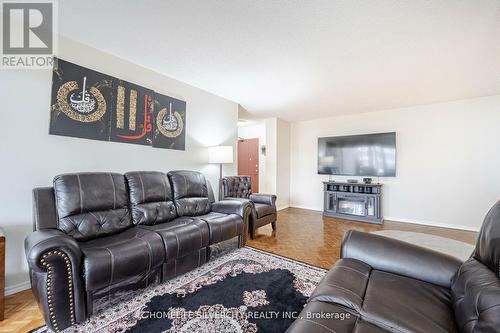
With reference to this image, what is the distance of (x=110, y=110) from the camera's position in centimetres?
252

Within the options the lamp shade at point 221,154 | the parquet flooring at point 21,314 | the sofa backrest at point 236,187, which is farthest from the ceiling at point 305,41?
the parquet flooring at point 21,314

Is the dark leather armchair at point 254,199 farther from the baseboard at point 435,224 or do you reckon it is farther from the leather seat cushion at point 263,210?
the baseboard at point 435,224

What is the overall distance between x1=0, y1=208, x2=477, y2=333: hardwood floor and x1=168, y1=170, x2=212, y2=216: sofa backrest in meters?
0.87

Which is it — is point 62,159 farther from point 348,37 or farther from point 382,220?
point 382,220

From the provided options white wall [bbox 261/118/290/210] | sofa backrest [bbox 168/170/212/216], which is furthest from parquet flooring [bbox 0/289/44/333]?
white wall [bbox 261/118/290/210]

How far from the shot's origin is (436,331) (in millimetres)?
843

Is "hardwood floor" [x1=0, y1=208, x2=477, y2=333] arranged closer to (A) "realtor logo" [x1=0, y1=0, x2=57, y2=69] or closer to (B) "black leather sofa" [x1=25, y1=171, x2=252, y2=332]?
(B) "black leather sofa" [x1=25, y1=171, x2=252, y2=332]

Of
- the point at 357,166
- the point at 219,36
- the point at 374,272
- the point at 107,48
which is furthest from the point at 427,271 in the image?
the point at 357,166

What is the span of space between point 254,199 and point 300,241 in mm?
1021

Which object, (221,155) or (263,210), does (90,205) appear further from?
(263,210)

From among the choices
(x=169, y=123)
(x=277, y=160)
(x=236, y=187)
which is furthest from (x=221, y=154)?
(x=277, y=160)

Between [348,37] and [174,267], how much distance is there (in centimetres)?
280

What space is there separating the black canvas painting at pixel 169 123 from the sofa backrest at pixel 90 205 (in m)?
0.95

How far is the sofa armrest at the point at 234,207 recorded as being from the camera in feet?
9.20
